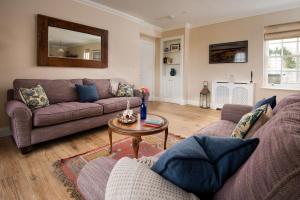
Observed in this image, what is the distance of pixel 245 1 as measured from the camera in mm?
3754

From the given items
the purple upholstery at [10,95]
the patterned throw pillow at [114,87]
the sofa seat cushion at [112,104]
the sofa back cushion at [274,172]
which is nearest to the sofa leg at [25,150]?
the purple upholstery at [10,95]

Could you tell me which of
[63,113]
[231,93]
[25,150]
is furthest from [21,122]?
[231,93]

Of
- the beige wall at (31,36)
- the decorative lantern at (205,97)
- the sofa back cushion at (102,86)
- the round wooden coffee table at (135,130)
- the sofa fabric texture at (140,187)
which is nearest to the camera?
the sofa fabric texture at (140,187)

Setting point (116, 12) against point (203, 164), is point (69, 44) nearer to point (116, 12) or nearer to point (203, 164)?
point (116, 12)

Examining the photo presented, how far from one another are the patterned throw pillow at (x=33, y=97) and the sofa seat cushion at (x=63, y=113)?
5.4 inches

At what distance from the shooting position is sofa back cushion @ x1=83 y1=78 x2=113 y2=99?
3.58 metres

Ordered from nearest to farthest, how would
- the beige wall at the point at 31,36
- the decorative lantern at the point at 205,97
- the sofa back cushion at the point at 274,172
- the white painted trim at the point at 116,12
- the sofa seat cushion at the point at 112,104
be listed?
1. the sofa back cushion at the point at 274,172
2. the beige wall at the point at 31,36
3. the sofa seat cushion at the point at 112,104
4. the white painted trim at the point at 116,12
5. the decorative lantern at the point at 205,97

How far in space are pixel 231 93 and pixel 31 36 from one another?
15.4 feet

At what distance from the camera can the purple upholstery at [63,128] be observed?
225 cm

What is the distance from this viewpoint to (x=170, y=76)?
618cm

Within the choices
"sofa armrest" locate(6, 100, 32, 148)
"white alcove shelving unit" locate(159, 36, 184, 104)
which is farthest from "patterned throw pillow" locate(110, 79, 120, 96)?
"white alcove shelving unit" locate(159, 36, 184, 104)

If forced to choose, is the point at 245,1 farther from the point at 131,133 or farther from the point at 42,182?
the point at 42,182

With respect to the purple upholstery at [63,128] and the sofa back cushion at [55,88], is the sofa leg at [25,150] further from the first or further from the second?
the sofa back cushion at [55,88]

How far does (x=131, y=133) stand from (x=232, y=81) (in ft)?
13.2
